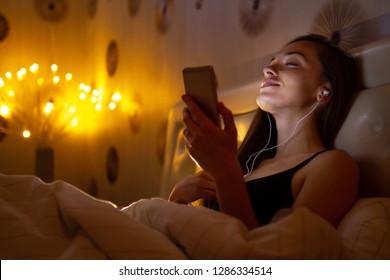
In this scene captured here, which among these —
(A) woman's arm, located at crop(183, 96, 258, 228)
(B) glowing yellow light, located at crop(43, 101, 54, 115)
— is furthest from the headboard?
(B) glowing yellow light, located at crop(43, 101, 54, 115)

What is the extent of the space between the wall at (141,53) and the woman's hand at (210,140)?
595 millimetres

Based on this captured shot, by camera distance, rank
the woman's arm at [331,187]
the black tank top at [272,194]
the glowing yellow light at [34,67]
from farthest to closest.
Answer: the glowing yellow light at [34,67] < the black tank top at [272,194] < the woman's arm at [331,187]

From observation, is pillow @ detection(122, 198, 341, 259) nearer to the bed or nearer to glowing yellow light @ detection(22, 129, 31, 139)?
the bed

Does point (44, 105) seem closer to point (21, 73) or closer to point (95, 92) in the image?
point (21, 73)

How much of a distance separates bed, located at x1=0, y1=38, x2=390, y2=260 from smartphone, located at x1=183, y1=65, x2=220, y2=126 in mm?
188

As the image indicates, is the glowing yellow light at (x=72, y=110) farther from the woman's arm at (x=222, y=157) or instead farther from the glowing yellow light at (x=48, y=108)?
the woman's arm at (x=222, y=157)

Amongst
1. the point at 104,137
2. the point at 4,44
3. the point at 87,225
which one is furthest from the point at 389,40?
the point at 4,44

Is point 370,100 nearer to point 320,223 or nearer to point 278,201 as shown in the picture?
point 278,201

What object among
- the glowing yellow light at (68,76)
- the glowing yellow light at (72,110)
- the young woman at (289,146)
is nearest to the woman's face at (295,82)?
the young woman at (289,146)

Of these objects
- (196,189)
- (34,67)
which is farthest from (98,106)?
(196,189)

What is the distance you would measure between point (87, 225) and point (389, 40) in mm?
751

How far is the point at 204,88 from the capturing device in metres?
0.76

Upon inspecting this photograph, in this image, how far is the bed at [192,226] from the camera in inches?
21.7

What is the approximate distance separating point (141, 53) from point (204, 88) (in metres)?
1.73
